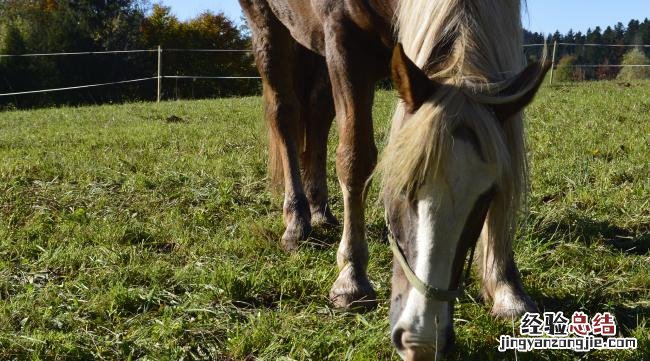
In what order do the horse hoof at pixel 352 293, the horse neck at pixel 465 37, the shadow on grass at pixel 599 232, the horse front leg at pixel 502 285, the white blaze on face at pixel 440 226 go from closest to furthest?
the white blaze on face at pixel 440 226, the horse neck at pixel 465 37, the horse front leg at pixel 502 285, the horse hoof at pixel 352 293, the shadow on grass at pixel 599 232

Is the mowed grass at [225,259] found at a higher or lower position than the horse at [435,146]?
lower

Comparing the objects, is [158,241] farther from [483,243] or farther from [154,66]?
[154,66]

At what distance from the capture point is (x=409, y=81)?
188cm

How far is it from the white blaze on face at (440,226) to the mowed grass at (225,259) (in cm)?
40

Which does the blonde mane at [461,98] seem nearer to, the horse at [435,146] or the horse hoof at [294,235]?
the horse at [435,146]

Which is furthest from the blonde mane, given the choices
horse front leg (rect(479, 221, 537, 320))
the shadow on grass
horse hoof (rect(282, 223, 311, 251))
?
horse hoof (rect(282, 223, 311, 251))

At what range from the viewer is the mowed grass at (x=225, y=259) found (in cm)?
234

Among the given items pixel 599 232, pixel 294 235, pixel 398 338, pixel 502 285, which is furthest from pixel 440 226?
pixel 599 232

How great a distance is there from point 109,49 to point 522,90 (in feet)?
95.6

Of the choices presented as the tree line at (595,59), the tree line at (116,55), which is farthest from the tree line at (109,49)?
the tree line at (595,59)

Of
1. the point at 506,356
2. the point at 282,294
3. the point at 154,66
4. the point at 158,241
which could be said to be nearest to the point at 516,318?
the point at 506,356

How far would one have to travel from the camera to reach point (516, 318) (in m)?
2.47

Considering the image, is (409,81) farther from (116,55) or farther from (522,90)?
(116,55)

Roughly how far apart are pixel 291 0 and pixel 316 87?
75 cm
